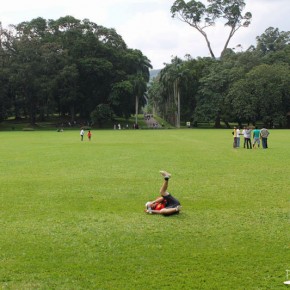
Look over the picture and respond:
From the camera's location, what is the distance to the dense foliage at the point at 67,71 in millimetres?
68875

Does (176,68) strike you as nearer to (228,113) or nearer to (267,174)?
(228,113)

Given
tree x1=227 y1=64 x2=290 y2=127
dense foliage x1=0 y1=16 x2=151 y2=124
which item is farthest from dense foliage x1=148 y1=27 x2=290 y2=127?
dense foliage x1=0 y1=16 x2=151 y2=124

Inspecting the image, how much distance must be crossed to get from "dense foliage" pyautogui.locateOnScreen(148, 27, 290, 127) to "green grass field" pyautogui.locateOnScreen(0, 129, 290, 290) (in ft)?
183

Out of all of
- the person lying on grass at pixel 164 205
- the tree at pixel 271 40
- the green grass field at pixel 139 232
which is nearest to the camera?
the green grass field at pixel 139 232

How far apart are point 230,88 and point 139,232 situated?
68.1m

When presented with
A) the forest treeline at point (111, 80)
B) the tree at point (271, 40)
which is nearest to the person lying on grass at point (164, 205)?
the forest treeline at point (111, 80)

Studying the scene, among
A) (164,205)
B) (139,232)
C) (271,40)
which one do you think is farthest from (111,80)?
(139,232)

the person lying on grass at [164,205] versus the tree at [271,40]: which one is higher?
the tree at [271,40]

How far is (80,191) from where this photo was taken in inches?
531

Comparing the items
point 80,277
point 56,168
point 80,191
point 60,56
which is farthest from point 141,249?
point 60,56

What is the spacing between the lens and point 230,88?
73875 mm

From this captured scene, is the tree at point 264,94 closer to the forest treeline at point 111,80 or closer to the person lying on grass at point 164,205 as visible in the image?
the forest treeline at point 111,80

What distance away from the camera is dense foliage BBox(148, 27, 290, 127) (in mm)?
69875

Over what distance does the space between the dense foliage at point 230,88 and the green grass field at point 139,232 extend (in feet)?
183
